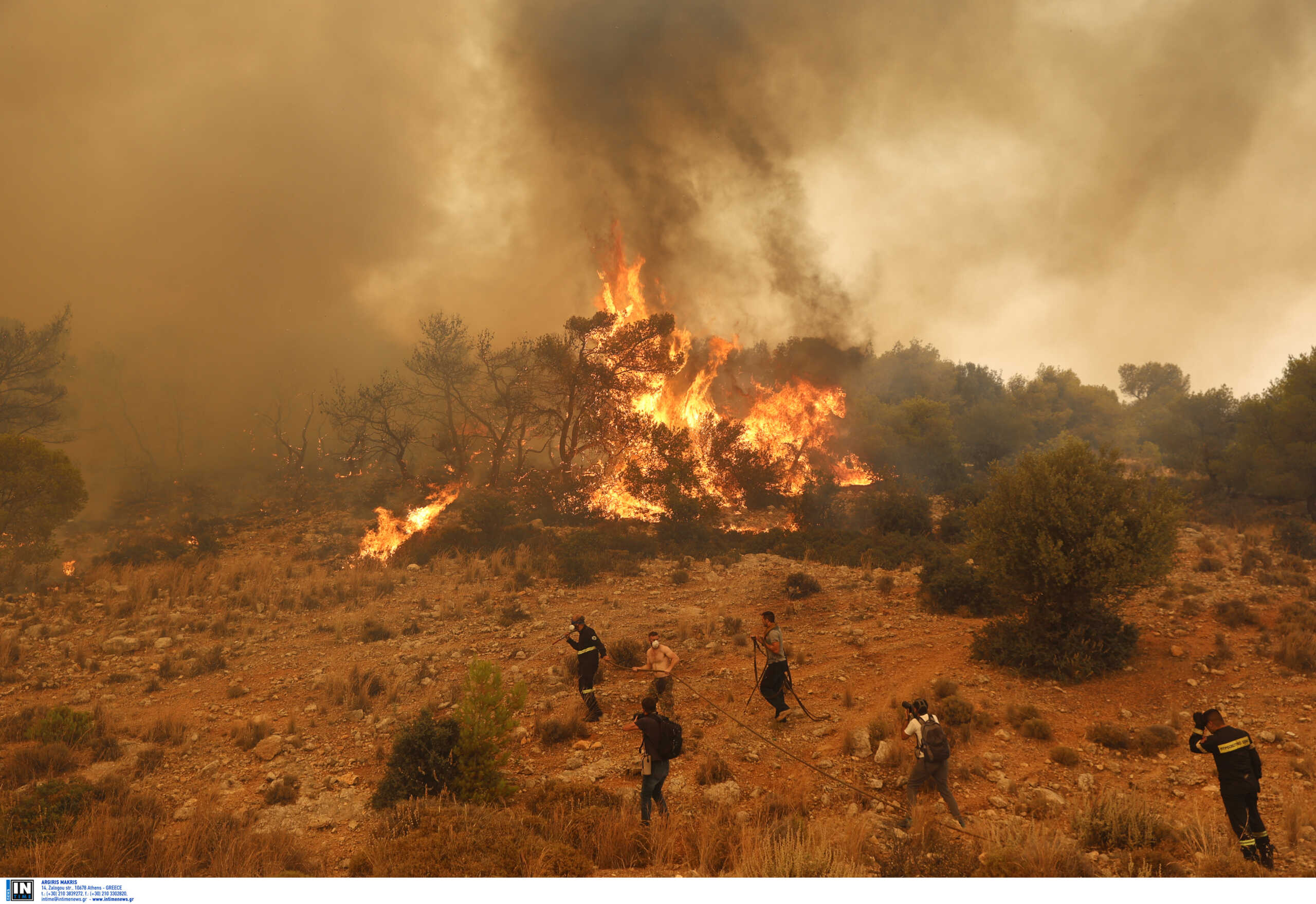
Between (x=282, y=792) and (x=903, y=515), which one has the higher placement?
(x=903, y=515)

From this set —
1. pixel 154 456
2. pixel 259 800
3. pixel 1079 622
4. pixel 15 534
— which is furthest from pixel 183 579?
pixel 154 456

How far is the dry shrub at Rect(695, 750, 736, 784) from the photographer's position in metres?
10.1

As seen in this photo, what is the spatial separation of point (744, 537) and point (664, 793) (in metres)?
18.6

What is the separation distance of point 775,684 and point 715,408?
1027 inches

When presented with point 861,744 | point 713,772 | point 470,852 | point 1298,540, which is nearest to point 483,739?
point 470,852

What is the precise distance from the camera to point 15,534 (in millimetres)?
23781

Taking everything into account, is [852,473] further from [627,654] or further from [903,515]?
[627,654]

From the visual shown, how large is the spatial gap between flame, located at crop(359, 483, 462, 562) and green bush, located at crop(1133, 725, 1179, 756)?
981 inches

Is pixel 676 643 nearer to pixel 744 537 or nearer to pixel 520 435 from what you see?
pixel 744 537

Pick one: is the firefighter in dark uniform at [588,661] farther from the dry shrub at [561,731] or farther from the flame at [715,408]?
Answer: the flame at [715,408]

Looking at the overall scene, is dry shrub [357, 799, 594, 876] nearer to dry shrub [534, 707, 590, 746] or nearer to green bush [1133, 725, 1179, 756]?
dry shrub [534, 707, 590, 746]

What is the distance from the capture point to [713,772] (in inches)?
401

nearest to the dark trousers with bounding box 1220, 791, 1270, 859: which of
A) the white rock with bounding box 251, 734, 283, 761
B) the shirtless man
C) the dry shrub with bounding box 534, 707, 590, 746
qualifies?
the shirtless man

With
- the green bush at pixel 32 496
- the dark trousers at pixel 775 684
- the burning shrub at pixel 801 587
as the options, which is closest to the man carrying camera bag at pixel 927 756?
the dark trousers at pixel 775 684
